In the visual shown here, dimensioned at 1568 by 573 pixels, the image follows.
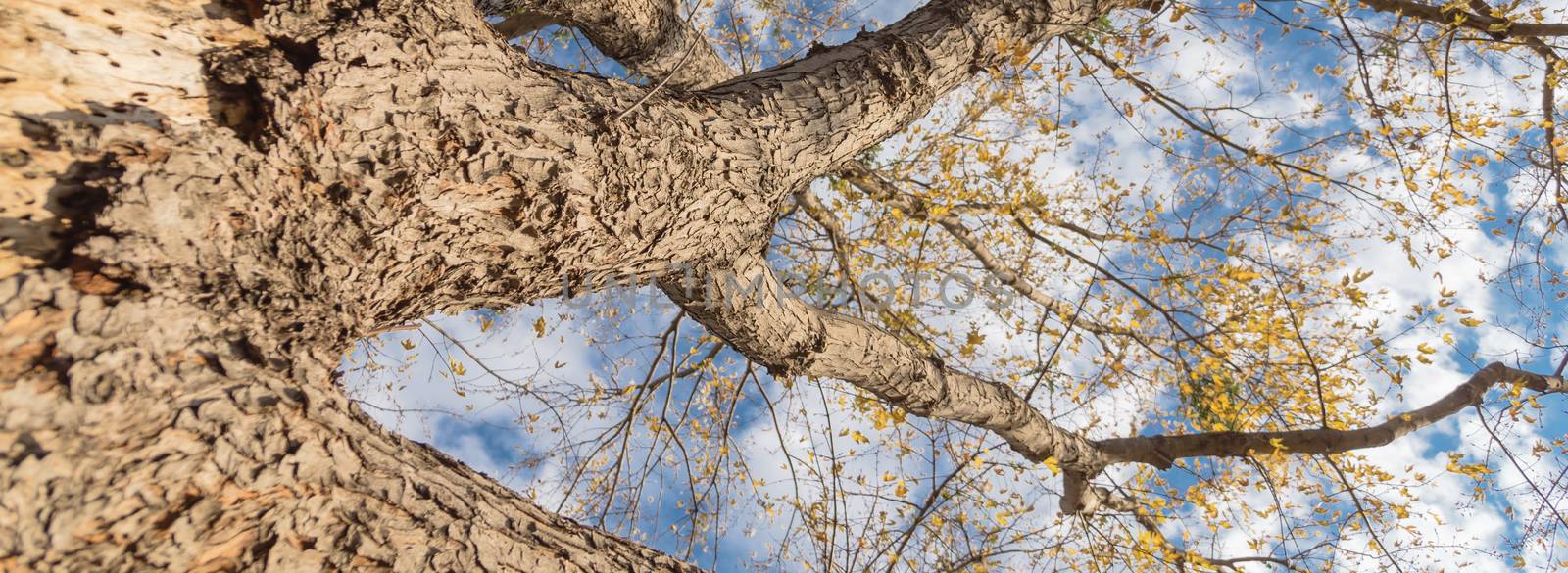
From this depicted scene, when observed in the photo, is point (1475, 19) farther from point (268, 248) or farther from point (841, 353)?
point (268, 248)

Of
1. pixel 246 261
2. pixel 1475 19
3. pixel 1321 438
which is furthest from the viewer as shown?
pixel 1475 19

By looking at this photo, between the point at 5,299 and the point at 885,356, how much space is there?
6.94 ft

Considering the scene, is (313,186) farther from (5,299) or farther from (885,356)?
(885,356)

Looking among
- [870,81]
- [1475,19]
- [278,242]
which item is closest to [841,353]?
[870,81]

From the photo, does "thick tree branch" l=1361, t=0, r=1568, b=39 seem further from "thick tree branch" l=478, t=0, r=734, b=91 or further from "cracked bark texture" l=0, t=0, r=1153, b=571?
"cracked bark texture" l=0, t=0, r=1153, b=571

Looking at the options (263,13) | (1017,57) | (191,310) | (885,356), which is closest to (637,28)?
(1017,57)

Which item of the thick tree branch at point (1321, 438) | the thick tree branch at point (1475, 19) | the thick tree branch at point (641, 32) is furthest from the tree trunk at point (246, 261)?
the thick tree branch at point (1475, 19)

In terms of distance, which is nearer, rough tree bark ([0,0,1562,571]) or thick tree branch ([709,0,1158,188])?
rough tree bark ([0,0,1562,571])

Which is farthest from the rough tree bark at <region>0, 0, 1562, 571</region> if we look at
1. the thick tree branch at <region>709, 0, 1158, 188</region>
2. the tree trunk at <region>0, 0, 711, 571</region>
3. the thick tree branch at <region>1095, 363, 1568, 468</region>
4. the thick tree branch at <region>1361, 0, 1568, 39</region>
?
the thick tree branch at <region>1361, 0, 1568, 39</region>

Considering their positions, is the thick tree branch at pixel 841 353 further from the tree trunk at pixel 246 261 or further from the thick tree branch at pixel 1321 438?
the tree trunk at pixel 246 261

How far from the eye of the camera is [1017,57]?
2568mm

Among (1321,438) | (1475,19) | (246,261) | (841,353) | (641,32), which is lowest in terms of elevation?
(246,261)

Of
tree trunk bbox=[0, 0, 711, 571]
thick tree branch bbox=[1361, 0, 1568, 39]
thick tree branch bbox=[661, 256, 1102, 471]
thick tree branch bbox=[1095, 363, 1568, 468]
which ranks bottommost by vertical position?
tree trunk bbox=[0, 0, 711, 571]

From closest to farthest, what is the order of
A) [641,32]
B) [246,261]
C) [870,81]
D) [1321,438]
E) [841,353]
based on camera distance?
[246,261] < [870,81] < [841,353] < [1321,438] < [641,32]
